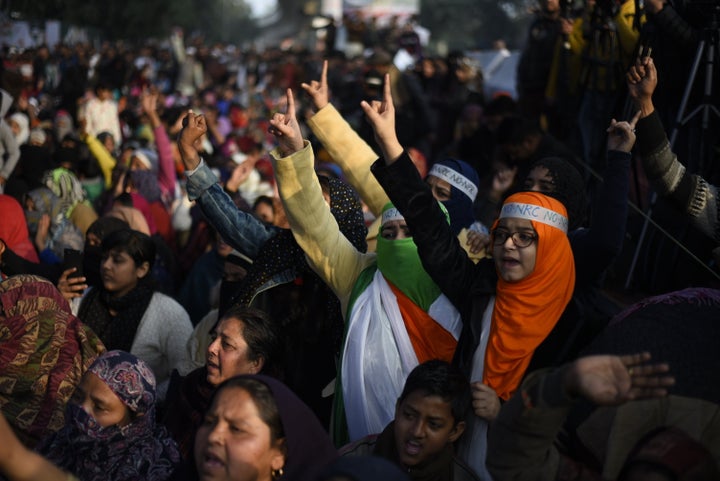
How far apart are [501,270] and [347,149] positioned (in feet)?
4.30

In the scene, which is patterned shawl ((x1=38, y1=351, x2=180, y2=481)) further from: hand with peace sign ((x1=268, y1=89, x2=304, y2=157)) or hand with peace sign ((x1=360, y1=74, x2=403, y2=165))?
hand with peace sign ((x1=360, y1=74, x2=403, y2=165))

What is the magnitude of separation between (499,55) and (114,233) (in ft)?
31.9

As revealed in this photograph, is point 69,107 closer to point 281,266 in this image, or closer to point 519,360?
point 281,266

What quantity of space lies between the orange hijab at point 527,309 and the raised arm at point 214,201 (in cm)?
129

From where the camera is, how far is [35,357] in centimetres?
423

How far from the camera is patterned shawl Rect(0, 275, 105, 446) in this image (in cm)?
419

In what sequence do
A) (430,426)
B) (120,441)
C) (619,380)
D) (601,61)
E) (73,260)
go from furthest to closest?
(601,61) → (73,260) → (120,441) → (430,426) → (619,380)

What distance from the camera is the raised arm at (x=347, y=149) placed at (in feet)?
14.2

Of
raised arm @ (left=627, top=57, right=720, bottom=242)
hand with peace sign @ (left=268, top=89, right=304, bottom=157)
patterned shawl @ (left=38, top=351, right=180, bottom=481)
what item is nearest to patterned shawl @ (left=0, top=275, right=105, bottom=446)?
patterned shawl @ (left=38, top=351, right=180, bottom=481)

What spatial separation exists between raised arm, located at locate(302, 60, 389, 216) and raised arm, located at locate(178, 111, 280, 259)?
45 centimetres

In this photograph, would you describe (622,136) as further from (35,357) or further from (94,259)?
(94,259)

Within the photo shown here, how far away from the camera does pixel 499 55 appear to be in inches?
547

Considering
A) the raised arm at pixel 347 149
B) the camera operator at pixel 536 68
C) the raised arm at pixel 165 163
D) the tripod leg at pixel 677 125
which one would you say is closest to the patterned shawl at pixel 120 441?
the raised arm at pixel 347 149

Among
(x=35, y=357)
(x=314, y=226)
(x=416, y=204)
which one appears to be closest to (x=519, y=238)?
(x=416, y=204)
